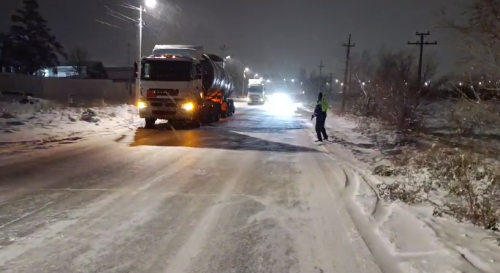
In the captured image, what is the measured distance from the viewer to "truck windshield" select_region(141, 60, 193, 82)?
69.0 feet

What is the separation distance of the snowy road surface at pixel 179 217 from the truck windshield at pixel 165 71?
10.1 m

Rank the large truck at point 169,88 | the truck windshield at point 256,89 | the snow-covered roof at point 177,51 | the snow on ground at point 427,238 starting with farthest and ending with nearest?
1. the truck windshield at point 256,89
2. the snow-covered roof at point 177,51
3. the large truck at point 169,88
4. the snow on ground at point 427,238

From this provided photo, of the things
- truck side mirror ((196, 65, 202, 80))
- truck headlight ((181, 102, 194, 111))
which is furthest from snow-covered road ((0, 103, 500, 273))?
truck side mirror ((196, 65, 202, 80))

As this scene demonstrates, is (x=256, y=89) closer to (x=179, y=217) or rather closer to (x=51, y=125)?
(x=51, y=125)

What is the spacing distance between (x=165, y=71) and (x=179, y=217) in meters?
15.9

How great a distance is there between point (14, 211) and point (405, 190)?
6244 mm

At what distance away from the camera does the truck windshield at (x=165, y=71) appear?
2103 centimetres

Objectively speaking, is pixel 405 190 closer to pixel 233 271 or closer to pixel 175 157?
pixel 233 271

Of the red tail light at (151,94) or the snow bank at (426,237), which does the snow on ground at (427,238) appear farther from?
the red tail light at (151,94)

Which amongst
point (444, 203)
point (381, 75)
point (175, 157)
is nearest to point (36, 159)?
point (175, 157)

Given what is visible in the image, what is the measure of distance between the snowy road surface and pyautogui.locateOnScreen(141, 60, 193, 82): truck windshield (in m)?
10.1

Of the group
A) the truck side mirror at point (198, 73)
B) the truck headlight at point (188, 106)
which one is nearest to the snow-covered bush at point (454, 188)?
the truck headlight at point (188, 106)

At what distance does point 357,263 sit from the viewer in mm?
4621

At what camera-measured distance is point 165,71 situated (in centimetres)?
2111
